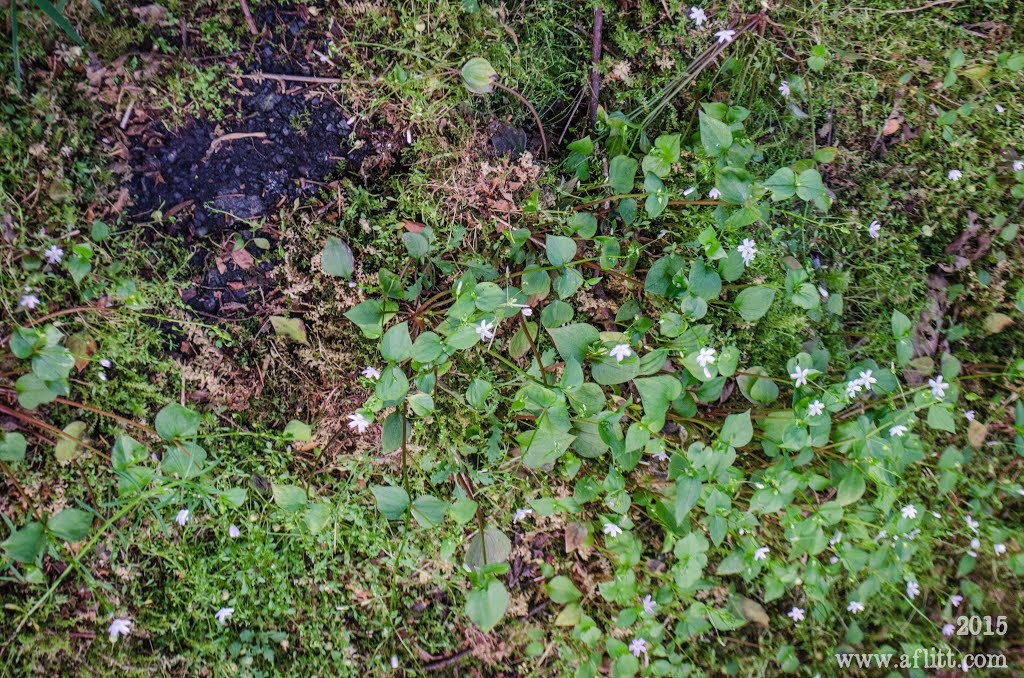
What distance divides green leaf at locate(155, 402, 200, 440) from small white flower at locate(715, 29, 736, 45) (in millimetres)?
2402

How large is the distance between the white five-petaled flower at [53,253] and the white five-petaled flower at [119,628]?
134cm

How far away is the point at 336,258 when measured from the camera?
1.91 meters

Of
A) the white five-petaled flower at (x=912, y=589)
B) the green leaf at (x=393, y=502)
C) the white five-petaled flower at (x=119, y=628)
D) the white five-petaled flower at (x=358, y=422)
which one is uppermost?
the white five-petaled flower at (x=358, y=422)

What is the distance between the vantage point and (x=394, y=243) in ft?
7.09

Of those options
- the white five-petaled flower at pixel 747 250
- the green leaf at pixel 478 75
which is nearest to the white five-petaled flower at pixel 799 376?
the white five-petaled flower at pixel 747 250

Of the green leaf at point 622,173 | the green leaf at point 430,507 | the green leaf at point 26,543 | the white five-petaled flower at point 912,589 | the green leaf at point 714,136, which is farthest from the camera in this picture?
the white five-petaled flower at point 912,589

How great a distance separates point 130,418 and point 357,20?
173 cm

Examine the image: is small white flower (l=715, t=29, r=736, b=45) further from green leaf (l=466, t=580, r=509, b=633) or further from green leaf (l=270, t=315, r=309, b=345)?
green leaf (l=466, t=580, r=509, b=633)

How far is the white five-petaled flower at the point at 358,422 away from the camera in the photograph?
80.0 inches

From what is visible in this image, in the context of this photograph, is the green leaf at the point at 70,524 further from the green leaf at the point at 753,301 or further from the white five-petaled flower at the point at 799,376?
the white five-petaled flower at the point at 799,376

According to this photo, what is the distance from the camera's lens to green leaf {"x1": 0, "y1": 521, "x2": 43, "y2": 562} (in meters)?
1.70

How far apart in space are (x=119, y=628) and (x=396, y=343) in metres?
1.52

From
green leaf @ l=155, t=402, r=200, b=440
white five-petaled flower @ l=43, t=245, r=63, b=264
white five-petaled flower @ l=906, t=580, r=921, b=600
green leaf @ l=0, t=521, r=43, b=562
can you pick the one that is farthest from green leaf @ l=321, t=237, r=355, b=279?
white five-petaled flower @ l=906, t=580, r=921, b=600

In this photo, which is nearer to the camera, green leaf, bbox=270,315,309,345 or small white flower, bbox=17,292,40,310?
small white flower, bbox=17,292,40,310
